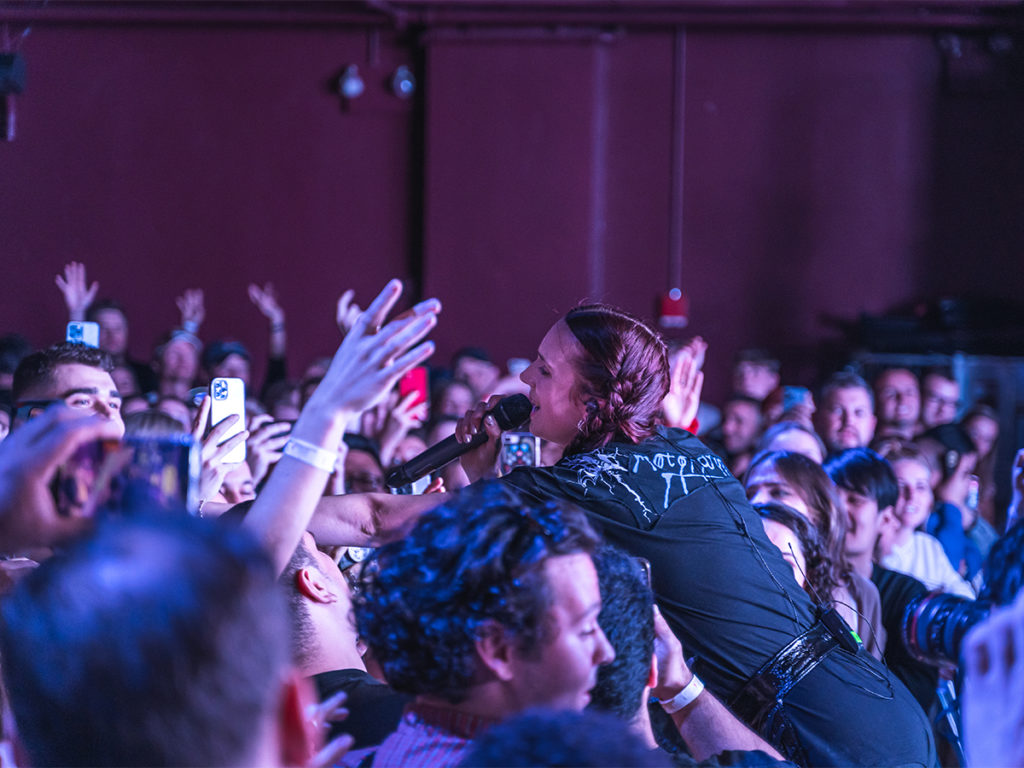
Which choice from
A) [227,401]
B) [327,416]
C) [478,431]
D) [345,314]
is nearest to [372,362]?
[327,416]

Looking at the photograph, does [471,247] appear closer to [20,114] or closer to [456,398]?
[456,398]

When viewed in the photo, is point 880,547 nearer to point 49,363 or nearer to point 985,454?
point 985,454

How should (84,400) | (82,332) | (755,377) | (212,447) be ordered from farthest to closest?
(755,377)
(82,332)
(84,400)
(212,447)

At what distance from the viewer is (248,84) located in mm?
7133

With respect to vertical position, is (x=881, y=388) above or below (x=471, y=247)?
below

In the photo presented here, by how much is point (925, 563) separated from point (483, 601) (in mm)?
2764

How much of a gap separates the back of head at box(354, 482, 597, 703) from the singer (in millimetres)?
642

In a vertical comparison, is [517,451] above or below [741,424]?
above

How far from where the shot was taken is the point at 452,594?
1225mm

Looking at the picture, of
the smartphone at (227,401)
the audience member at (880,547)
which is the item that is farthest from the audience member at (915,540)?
the smartphone at (227,401)

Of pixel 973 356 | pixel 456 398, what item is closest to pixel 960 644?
pixel 456 398

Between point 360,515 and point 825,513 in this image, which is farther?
point 825,513

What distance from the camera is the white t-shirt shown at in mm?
3492

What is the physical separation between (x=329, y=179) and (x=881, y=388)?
3764 millimetres
